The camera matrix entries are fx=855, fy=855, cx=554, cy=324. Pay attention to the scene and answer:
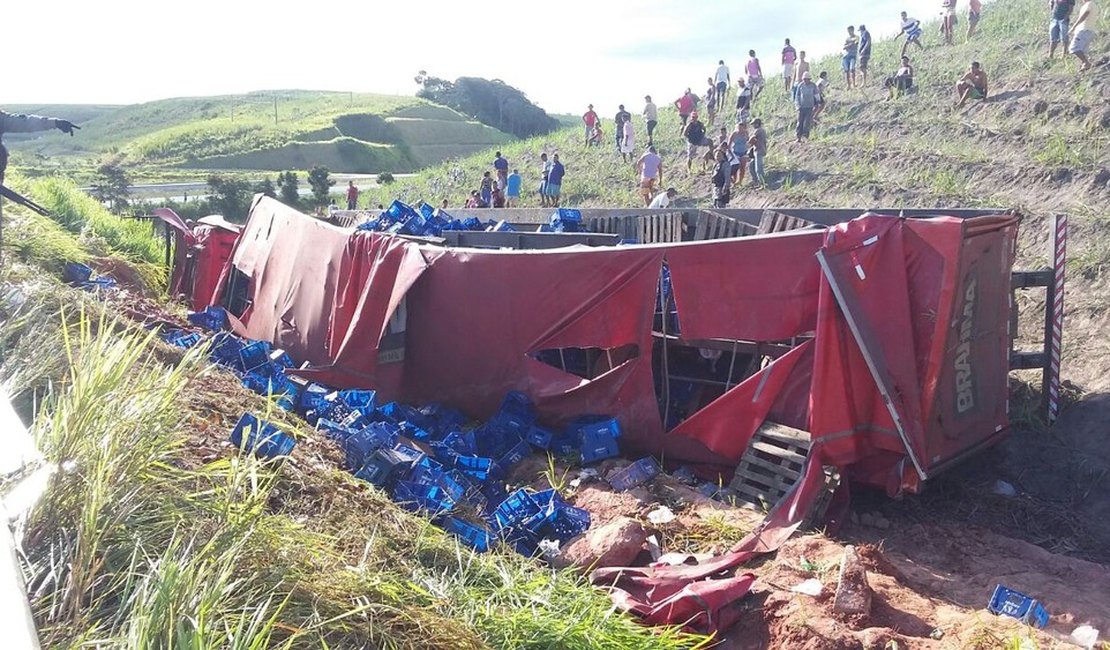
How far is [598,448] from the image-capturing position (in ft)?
24.2

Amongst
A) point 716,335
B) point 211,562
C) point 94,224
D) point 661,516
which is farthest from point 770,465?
point 94,224

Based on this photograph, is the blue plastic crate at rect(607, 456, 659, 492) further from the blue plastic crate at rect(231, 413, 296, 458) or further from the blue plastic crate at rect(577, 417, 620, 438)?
the blue plastic crate at rect(231, 413, 296, 458)

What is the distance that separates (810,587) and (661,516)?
1.45m

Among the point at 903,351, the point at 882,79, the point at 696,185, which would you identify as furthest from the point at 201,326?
the point at 882,79

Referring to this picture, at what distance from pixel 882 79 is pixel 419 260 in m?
16.1

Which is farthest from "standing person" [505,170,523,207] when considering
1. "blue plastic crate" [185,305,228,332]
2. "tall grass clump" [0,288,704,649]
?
"tall grass clump" [0,288,704,649]

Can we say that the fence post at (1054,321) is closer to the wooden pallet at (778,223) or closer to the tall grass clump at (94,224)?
the wooden pallet at (778,223)

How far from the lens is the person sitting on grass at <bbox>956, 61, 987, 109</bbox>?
15961mm

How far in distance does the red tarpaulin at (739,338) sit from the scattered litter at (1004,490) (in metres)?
0.49

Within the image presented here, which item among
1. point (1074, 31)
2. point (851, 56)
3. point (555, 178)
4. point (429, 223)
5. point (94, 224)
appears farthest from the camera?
point (851, 56)

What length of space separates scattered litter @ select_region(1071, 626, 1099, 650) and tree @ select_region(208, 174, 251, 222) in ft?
97.5

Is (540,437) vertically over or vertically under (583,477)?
over

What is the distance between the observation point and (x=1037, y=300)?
9.32 m

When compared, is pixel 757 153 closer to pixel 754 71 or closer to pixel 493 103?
pixel 754 71
